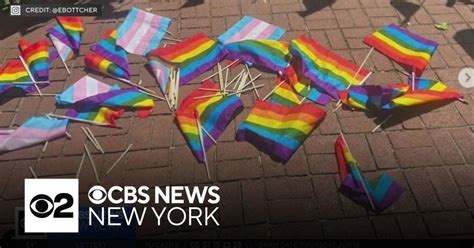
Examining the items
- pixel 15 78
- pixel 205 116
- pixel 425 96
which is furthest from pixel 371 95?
pixel 15 78

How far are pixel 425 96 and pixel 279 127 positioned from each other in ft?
6.41

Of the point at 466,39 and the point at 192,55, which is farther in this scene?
the point at 466,39

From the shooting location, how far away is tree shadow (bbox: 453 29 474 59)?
5.95 metres

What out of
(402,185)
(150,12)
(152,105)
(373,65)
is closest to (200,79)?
(152,105)

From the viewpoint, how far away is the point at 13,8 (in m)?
6.88

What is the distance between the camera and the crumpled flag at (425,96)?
498cm

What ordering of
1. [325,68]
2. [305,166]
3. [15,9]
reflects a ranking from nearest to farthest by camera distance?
[305,166] → [325,68] → [15,9]

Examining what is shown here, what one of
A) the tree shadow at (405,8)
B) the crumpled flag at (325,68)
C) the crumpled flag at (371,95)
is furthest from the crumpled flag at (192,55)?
the tree shadow at (405,8)

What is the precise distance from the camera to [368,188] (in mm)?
4246

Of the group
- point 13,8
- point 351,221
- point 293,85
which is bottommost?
point 351,221

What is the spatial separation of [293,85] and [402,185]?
192 centimetres

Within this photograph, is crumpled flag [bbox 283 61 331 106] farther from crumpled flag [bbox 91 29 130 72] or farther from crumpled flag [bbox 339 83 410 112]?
crumpled flag [bbox 91 29 130 72]

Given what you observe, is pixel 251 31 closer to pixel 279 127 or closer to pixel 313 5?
pixel 313 5

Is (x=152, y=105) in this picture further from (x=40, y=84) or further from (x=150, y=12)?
(x=150, y=12)
